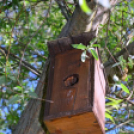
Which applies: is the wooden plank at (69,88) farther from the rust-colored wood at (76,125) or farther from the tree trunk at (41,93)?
the tree trunk at (41,93)

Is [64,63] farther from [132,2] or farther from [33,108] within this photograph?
[132,2]

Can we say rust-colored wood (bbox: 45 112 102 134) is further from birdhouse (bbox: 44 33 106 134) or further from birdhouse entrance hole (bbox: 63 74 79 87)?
birdhouse entrance hole (bbox: 63 74 79 87)

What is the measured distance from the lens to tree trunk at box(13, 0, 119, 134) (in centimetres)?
203

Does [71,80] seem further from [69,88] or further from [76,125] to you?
[76,125]

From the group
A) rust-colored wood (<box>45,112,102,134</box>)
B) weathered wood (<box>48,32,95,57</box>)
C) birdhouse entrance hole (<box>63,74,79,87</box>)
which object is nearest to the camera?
rust-colored wood (<box>45,112,102,134</box>)

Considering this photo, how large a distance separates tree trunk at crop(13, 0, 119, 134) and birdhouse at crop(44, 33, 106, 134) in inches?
5.9

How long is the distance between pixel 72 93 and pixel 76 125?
22cm

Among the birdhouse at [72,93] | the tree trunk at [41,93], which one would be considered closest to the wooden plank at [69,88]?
the birdhouse at [72,93]

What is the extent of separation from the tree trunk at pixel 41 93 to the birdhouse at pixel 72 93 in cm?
15

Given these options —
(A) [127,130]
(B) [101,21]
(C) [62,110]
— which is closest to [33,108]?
(C) [62,110]

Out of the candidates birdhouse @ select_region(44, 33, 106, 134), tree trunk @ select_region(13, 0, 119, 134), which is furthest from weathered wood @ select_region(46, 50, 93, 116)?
tree trunk @ select_region(13, 0, 119, 134)

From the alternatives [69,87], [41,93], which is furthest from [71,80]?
[41,93]

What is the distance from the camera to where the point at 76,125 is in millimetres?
1832

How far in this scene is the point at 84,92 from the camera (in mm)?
1829
